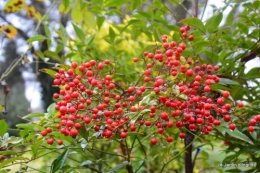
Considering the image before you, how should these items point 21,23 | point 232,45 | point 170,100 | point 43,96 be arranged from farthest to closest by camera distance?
point 21,23
point 43,96
point 232,45
point 170,100

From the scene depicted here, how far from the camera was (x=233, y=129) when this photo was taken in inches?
26.0

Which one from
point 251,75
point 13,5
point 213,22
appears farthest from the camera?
point 13,5

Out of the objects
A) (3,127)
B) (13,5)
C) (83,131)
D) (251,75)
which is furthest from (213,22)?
(13,5)

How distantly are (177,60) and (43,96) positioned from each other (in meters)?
5.74

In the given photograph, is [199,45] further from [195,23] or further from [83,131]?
[83,131]

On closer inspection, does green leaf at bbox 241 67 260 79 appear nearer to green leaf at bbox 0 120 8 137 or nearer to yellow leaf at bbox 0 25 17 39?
green leaf at bbox 0 120 8 137

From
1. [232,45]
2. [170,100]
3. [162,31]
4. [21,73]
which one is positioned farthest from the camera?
[21,73]

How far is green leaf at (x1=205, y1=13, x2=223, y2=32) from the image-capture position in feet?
2.49

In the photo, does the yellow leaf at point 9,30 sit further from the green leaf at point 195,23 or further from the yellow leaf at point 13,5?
the green leaf at point 195,23

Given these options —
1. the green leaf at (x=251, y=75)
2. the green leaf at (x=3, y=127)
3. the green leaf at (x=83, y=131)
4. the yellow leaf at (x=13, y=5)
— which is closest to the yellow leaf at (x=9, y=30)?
the yellow leaf at (x=13, y=5)

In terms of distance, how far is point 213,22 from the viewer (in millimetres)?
770

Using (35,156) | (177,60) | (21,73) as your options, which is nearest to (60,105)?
(35,156)

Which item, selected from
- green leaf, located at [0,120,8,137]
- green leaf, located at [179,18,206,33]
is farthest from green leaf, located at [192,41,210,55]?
green leaf, located at [0,120,8,137]

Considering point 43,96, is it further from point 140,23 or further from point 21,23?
point 140,23
